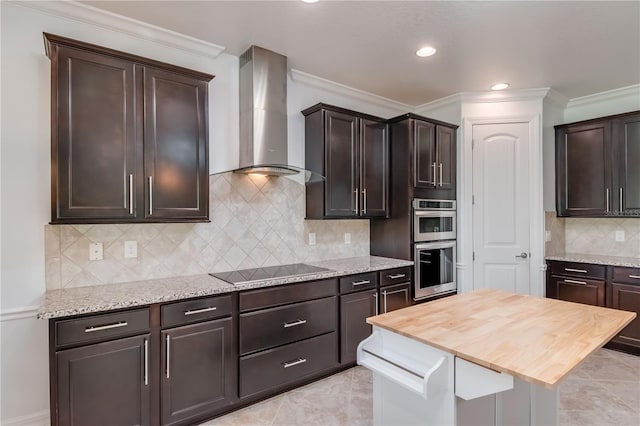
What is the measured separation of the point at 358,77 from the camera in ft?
11.5

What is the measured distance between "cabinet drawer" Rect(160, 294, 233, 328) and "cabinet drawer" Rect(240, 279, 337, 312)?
0.42ft

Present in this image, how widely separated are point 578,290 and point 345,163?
113 inches

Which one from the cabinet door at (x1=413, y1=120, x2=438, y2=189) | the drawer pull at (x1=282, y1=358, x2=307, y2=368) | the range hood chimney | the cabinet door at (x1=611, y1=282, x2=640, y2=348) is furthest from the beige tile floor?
the cabinet door at (x1=413, y1=120, x2=438, y2=189)

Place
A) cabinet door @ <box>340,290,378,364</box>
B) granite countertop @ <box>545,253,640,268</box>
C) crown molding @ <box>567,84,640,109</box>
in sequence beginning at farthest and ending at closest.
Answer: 1. crown molding @ <box>567,84,640,109</box>
2. granite countertop @ <box>545,253,640,268</box>
3. cabinet door @ <box>340,290,378,364</box>

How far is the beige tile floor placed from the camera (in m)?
2.37

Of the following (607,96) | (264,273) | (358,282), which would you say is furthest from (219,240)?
(607,96)

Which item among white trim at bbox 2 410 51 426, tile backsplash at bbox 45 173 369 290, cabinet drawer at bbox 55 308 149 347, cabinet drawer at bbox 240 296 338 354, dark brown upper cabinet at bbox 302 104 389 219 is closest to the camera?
cabinet drawer at bbox 55 308 149 347

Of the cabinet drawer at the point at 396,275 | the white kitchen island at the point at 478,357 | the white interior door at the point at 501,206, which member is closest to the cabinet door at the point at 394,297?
the cabinet drawer at the point at 396,275

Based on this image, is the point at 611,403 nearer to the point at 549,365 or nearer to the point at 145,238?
the point at 549,365

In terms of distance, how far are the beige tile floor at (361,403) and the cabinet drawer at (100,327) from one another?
88 centimetres

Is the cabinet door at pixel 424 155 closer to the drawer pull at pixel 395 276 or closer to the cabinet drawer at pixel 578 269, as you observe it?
the drawer pull at pixel 395 276

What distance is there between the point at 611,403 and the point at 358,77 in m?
3.42

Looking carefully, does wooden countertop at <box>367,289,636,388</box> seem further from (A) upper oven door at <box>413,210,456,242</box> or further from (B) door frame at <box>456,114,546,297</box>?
(B) door frame at <box>456,114,546,297</box>

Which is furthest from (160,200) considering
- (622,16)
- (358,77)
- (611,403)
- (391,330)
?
(611,403)
